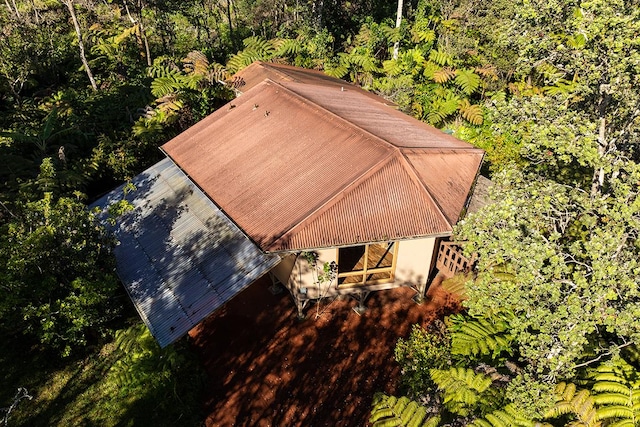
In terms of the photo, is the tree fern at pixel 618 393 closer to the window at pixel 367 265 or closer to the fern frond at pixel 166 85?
the window at pixel 367 265

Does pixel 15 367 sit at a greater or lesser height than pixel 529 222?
lesser

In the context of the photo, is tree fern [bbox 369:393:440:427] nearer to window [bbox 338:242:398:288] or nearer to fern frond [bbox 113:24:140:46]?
window [bbox 338:242:398:288]

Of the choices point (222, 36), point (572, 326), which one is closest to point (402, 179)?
point (572, 326)

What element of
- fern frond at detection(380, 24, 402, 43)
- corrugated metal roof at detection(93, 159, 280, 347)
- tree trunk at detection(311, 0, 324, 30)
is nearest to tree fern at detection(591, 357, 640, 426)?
corrugated metal roof at detection(93, 159, 280, 347)

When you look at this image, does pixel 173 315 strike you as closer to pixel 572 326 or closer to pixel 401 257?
pixel 401 257

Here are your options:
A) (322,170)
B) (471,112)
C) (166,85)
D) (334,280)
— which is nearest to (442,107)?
(471,112)

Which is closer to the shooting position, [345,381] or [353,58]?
[345,381]

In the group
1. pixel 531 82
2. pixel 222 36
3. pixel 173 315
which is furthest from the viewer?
pixel 222 36
